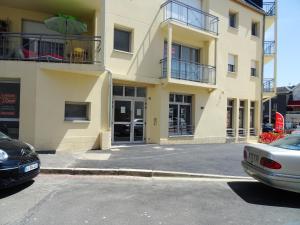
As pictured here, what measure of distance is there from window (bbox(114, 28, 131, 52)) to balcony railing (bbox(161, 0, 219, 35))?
2.50 metres

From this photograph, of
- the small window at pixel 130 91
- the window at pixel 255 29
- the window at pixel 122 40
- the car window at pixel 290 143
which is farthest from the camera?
the window at pixel 255 29

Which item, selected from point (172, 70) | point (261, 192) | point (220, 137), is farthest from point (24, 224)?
point (220, 137)

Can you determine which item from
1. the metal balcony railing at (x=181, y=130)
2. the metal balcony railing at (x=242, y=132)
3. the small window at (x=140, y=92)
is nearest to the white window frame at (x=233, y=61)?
the metal balcony railing at (x=242, y=132)

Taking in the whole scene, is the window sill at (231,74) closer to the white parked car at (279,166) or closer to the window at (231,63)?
the window at (231,63)

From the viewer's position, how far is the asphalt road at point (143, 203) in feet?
17.1

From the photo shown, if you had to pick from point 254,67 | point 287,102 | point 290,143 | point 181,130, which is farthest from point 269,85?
point 287,102

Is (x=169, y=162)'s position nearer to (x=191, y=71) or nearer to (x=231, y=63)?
(x=191, y=71)

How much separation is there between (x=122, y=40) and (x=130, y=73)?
1.64 meters

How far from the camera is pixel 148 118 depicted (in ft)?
52.9

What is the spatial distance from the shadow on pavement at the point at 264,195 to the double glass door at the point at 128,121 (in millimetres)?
7932

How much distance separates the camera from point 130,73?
48.8 feet

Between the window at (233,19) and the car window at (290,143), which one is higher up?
the window at (233,19)

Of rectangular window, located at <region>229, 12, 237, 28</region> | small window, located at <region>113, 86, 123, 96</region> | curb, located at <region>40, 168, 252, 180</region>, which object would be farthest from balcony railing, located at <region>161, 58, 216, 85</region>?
curb, located at <region>40, 168, 252, 180</region>

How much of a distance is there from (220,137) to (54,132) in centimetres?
1040
